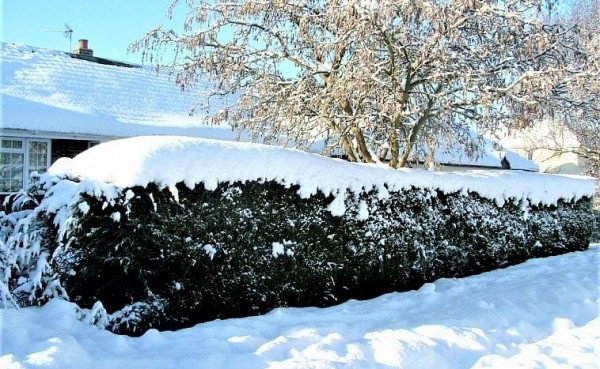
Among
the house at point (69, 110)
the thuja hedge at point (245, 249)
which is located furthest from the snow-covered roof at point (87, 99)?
the thuja hedge at point (245, 249)

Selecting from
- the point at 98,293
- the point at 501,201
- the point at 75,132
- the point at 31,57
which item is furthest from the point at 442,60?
the point at 31,57

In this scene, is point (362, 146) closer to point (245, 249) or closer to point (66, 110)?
point (245, 249)

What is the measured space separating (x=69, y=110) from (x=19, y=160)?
1.77 meters

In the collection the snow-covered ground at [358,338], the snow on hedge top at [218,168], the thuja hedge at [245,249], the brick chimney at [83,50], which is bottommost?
the snow-covered ground at [358,338]

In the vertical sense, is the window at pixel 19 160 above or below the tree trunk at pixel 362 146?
below

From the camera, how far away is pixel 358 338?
464 cm

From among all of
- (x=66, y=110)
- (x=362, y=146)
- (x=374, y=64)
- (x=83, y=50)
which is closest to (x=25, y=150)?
(x=66, y=110)

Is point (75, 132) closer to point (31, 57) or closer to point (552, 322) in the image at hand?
point (31, 57)

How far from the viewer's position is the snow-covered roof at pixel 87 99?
11242 millimetres

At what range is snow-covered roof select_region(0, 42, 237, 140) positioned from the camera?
11242 mm

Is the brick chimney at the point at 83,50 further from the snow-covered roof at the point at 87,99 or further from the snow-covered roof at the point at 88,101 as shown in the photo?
the snow-covered roof at the point at 87,99

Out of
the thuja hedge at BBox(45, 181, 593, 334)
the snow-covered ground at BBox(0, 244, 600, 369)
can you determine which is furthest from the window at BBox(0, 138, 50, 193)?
the snow-covered ground at BBox(0, 244, 600, 369)

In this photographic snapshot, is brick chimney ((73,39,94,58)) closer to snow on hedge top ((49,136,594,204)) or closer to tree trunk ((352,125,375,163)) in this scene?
tree trunk ((352,125,375,163))

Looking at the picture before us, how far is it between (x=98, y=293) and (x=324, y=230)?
2.62m
